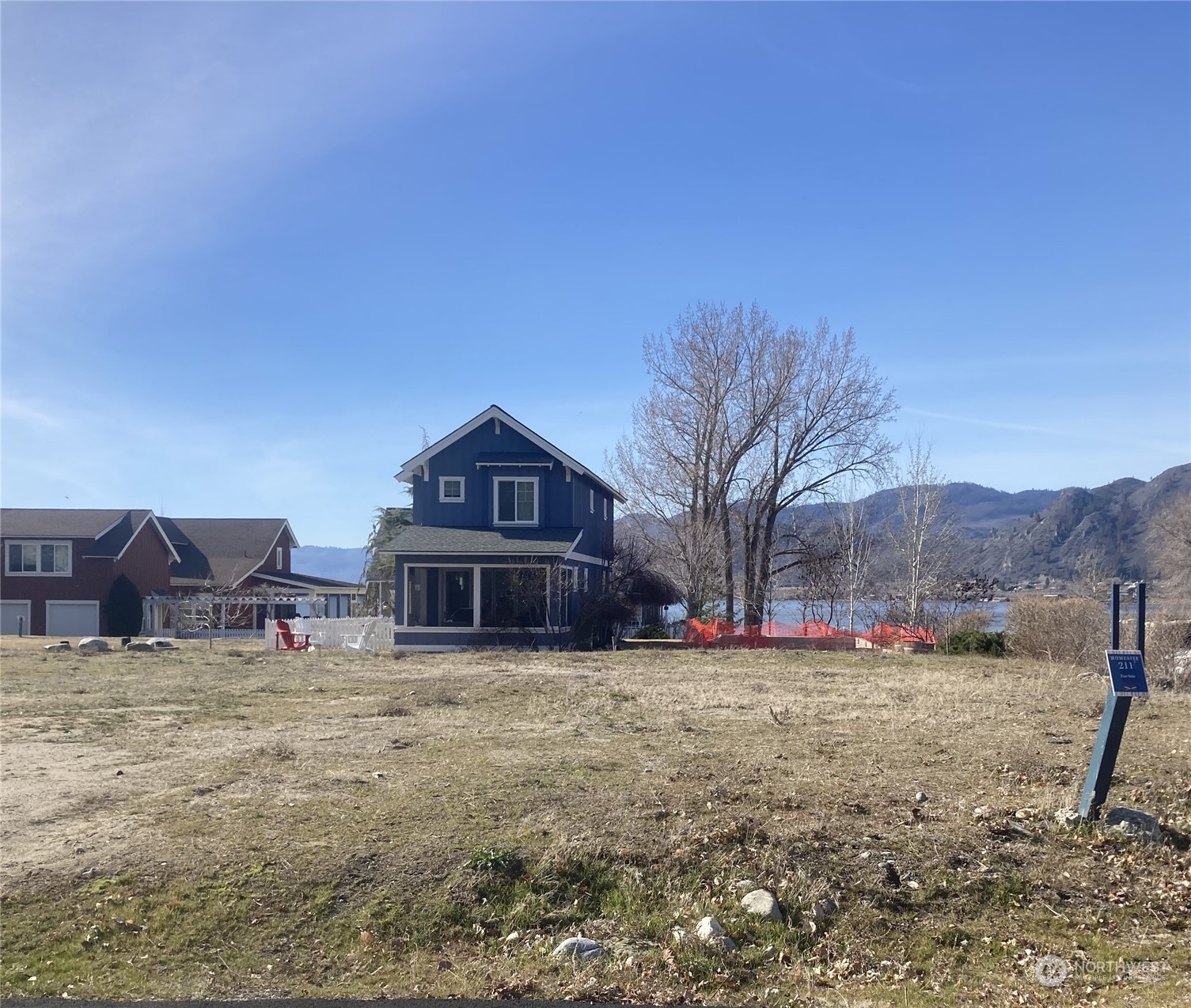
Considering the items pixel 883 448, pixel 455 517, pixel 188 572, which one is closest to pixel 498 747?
pixel 455 517

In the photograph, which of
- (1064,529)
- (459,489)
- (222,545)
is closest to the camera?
(459,489)

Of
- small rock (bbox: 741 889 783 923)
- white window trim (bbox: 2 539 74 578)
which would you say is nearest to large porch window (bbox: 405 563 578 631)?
white window trim (bbox: 2 539 74 578)

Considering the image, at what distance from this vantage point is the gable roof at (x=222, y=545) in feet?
171

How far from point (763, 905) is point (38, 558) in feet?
150

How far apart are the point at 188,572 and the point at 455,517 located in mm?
24980

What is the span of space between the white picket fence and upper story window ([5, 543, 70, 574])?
649 inches

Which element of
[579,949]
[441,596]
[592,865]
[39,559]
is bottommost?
[579,949]

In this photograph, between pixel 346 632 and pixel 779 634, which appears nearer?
pixel 779 634

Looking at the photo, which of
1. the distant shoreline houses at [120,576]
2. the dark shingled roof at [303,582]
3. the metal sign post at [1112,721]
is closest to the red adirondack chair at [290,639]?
the distant shoreline houses at [120,576]

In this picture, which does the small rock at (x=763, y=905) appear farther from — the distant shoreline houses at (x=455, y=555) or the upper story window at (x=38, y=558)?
the upper story window at (x=38, y=558)

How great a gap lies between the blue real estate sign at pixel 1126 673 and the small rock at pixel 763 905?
3.27 metres

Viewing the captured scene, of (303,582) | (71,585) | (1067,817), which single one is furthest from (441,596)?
(1067,817)

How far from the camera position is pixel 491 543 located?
31797mm

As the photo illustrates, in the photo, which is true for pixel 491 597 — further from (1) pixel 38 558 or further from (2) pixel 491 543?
(1) pixel 38 558
